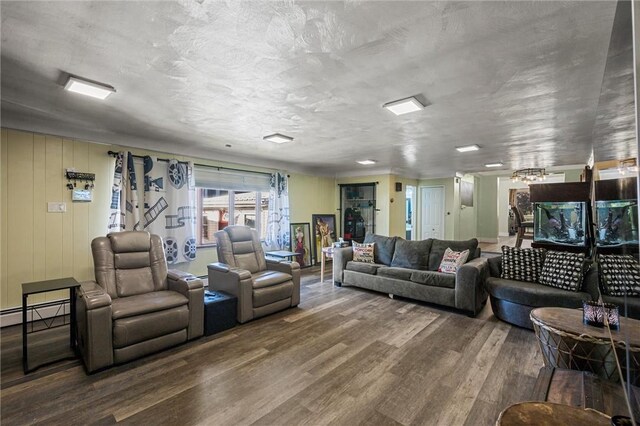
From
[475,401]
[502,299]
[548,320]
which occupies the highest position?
[548,320]

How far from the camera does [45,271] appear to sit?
3508mm

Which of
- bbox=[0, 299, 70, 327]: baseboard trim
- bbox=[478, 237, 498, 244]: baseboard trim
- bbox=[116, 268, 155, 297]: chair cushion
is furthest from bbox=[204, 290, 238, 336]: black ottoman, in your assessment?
bbox=[478, 237, 498, 244]: baseboard trim

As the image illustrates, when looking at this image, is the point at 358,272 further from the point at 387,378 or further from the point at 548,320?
the point at 548,320

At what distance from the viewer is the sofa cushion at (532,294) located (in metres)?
3.00

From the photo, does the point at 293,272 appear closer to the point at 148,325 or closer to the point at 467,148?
the point at 148,325

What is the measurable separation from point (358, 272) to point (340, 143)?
2.17 m

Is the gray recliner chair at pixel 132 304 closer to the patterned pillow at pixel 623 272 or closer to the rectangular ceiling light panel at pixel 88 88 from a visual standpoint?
the rectangular ceiling light panel at pixel 88 88

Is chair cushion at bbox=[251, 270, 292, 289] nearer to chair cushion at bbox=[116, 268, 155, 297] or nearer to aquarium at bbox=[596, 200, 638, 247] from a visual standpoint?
chair cushion at bbox=[116, 268, 155, 297]

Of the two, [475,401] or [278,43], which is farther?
[475,401]

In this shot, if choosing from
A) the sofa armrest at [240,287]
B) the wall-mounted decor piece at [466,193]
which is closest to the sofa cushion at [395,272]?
the sofa armrest at [240,287]

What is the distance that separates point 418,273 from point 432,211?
4.97 m

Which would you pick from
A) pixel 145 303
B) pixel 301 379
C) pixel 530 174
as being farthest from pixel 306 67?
pixel 530 174

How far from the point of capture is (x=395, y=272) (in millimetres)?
4438

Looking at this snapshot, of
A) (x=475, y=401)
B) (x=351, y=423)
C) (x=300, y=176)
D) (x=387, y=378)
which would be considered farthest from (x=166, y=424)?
(x=300, y=176)
